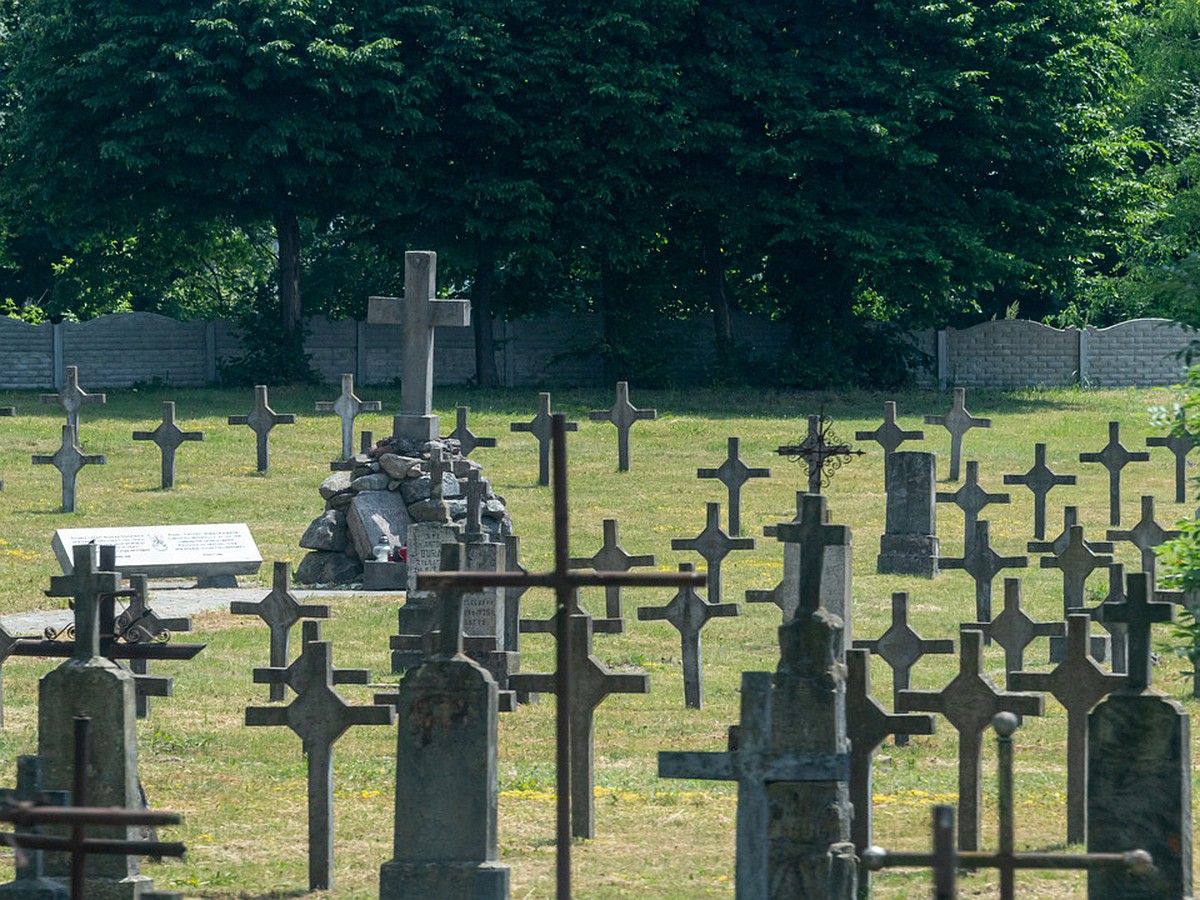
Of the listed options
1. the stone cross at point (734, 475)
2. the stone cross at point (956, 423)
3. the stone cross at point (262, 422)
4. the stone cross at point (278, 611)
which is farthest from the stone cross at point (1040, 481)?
the stone cross at point (278, 611)

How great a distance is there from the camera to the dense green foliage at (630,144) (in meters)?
37.3

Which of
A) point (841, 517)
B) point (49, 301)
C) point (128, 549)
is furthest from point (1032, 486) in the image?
point (49, 301)

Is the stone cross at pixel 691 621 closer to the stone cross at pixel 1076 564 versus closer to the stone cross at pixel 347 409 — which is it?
the stone cross at pixel 1076 564

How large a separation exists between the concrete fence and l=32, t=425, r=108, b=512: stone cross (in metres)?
13.4

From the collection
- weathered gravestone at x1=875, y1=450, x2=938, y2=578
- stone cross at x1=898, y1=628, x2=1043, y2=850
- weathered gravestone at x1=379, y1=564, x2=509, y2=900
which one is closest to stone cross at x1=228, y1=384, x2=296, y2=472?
weathered gravestone at x1=875, y1=450, x2=938, y2=578

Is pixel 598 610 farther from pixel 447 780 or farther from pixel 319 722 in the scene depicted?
pixel 447 780

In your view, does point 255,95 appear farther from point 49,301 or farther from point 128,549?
point 128,549

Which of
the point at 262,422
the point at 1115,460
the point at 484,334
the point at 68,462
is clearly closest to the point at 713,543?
the point at 1115,460

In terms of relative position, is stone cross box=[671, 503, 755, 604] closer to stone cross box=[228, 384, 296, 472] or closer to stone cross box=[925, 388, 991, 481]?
stone cross box=[925, 388, 991, 481]

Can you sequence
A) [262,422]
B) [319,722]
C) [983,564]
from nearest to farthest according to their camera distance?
[319,722] → [983,564] → [262,422]

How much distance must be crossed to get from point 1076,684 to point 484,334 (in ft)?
95.1

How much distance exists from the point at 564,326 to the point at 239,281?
1409 cm

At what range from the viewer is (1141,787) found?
8.01 meters

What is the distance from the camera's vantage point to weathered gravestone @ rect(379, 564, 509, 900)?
802 centimetres
